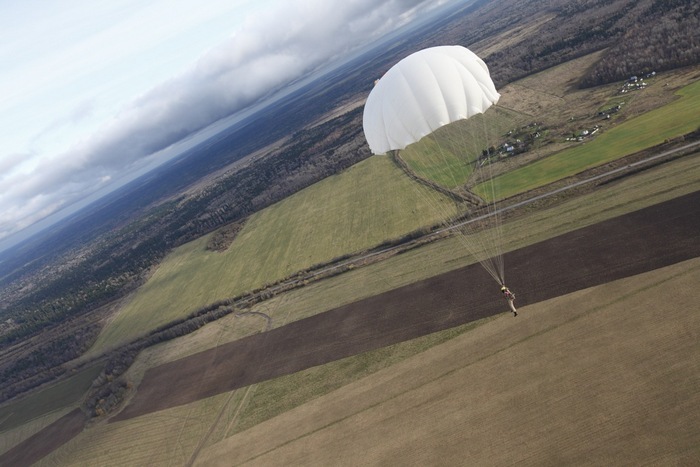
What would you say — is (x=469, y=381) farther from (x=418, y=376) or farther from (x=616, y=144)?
Answer: (x=616, y=144)

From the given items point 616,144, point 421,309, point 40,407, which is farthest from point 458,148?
point 40,407

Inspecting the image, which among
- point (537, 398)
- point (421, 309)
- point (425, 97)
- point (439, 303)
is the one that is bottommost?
point (537, 398)

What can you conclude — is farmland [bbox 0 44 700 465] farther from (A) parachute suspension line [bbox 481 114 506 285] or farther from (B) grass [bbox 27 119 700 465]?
(A) parachute suspension line [bbox 481 114 506 285]

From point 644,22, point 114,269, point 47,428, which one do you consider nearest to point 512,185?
point 47,428

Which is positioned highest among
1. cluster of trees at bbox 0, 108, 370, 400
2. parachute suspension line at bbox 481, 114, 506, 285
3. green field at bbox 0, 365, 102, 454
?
cluster of trees at bbox 0, 108, 370, 400

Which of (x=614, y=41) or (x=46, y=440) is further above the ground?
(x=614, y=41)

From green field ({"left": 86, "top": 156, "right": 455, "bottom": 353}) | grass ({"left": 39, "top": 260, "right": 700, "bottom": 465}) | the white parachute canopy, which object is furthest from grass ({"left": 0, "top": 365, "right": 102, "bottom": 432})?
the white parachute canopy

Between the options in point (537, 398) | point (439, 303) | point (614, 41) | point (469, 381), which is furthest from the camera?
point (614, 41)
